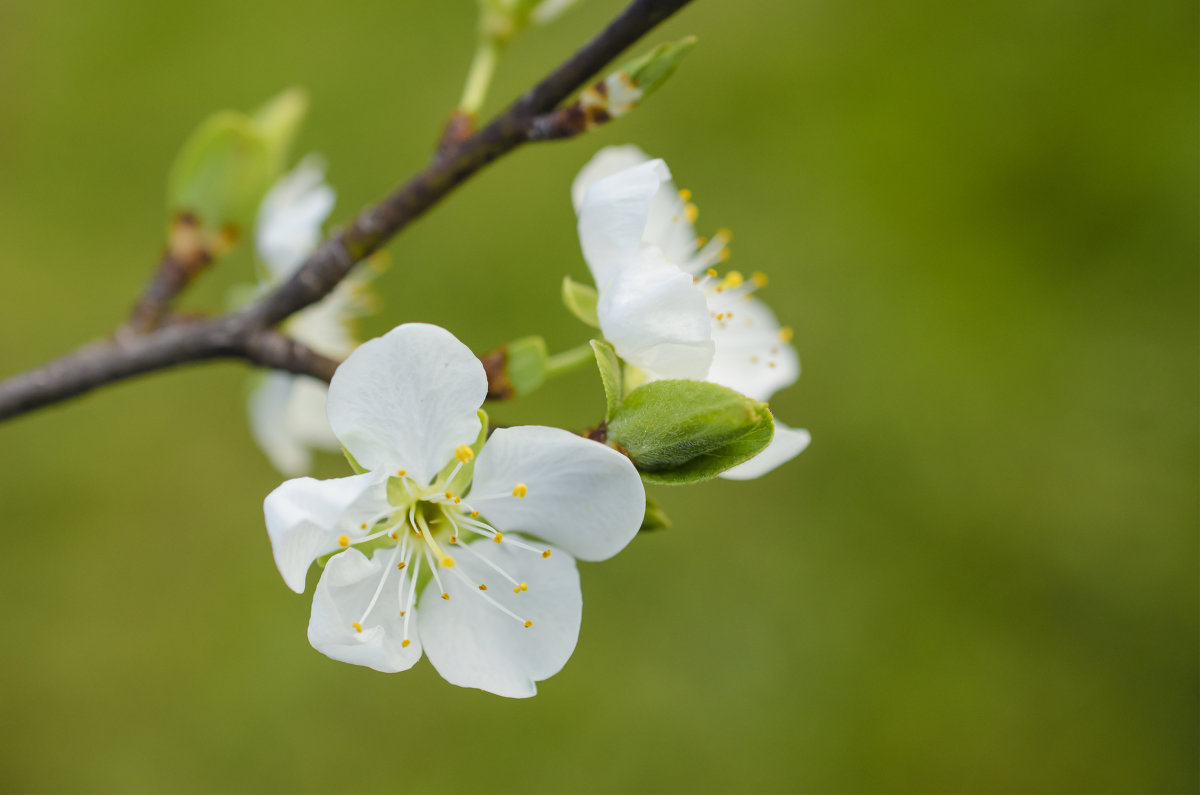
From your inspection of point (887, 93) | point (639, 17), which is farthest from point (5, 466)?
point (887, 93)

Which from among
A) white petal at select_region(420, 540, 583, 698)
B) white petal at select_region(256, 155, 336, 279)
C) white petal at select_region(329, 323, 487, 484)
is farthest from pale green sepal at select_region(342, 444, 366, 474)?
white petal at select_region(256, 155, 336, 279)

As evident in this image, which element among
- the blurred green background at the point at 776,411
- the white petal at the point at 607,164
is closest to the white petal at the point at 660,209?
the white petal at the point at 607,164

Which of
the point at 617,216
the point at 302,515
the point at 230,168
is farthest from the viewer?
the point at 230,168

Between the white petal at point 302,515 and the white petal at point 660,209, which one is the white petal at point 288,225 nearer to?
the white petal at point 660,209

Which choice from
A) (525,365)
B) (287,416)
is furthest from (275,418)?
→ (525,365)

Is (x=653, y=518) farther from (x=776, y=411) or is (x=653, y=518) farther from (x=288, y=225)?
(x=776, y=411)
